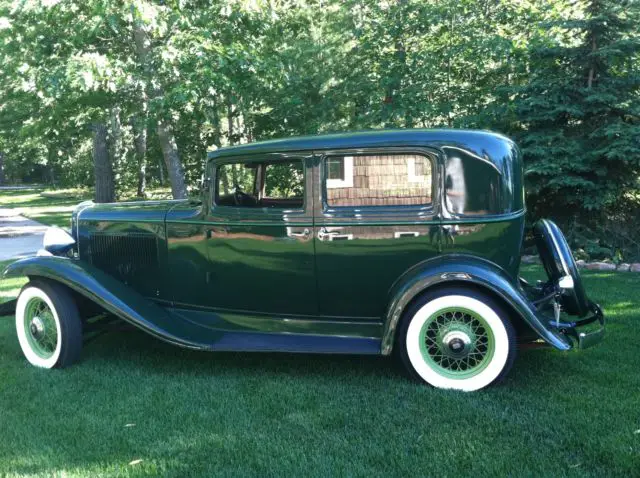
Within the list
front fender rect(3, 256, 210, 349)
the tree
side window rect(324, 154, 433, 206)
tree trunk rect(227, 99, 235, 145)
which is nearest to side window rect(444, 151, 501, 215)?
side window rect(324, 154, 433, 206)

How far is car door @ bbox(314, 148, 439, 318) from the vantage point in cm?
368

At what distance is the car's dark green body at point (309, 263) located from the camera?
11.9ft

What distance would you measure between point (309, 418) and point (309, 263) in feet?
3.50

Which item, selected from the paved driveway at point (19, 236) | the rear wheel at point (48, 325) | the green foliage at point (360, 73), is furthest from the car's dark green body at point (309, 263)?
the paved driveway at point (19, 236)

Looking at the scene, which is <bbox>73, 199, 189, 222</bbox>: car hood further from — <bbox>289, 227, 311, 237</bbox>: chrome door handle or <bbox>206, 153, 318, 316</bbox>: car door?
<bbox>289, 227, 311, 237</bbox>: chrome door handle

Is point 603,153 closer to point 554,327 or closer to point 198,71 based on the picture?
point 554,327

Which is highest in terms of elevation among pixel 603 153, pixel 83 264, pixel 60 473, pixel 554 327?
pixel 603 153

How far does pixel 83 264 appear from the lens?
14.1 feet

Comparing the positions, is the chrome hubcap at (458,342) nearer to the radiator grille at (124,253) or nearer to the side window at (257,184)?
the side window at (257,184)

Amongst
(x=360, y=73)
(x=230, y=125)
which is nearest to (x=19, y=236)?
(x=230, y=125)

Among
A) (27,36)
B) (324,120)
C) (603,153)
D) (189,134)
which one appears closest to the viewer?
(603,153)

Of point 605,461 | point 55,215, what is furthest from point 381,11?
point 55,215

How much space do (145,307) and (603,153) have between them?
633 cm

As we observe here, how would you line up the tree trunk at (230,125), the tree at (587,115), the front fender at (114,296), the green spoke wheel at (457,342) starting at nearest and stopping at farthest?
1. the green spoke wheel at (457,342)
2. the front fender at (114,296)
3. the tree at (587,115)
4. the tree trunk at (230,125)
